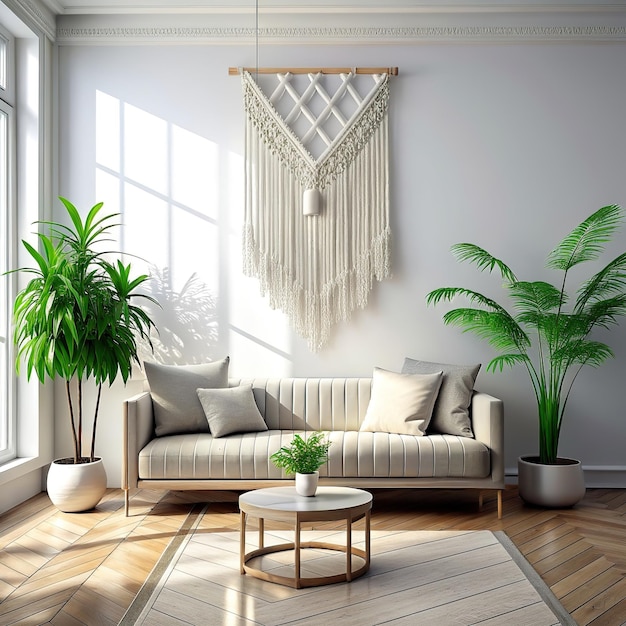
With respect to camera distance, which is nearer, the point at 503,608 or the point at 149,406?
the point at 503,608

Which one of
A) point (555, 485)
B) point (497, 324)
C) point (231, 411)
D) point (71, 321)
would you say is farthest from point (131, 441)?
point (555, 485)

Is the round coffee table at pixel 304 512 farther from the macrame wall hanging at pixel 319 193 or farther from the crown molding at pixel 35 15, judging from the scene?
the crown molding at pixel 35 15

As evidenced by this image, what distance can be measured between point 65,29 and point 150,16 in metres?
0.58

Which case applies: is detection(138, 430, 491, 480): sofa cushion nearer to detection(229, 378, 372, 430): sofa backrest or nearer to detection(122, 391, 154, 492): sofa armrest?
detection(122, 391, 154, 492): sofa armrest

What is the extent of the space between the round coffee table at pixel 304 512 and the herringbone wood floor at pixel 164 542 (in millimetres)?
540

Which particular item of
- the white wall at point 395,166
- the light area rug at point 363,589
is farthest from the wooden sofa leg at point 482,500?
the white wall at point 395,166

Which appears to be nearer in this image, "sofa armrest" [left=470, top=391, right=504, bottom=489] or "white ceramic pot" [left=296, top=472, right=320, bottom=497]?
"white ceramic pot" [left=296, top=472, right=320, bottom=497]

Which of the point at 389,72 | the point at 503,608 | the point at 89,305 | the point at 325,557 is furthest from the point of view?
the point at 389,72

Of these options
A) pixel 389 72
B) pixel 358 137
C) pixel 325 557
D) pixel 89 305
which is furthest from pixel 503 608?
pixel 389 72

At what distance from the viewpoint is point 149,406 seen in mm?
4141

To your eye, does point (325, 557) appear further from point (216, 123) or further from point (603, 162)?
point (603, 162)

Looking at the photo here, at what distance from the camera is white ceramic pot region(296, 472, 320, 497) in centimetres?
302

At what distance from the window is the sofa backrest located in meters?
1.44

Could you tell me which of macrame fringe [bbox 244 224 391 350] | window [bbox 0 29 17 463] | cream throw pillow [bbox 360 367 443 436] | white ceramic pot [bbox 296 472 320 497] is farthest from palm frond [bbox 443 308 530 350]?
window [bbox 0 29 17 463]
